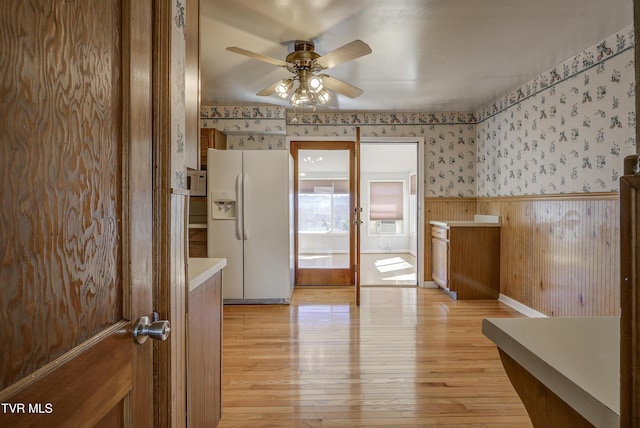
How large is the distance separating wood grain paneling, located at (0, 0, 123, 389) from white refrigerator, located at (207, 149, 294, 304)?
3359 mm

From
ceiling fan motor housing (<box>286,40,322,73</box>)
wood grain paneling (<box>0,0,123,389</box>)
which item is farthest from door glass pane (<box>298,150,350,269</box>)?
wood grain paneling (<box>0,0,123,389</box>)

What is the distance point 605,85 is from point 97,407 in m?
3.59

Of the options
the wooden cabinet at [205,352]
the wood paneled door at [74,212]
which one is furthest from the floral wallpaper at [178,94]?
the wooden cabinet at [205,352]

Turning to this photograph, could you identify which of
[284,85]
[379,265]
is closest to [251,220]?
[284,85]

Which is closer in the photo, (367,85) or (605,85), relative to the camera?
(605,85)

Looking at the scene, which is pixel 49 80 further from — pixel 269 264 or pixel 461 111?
pixel 461 111

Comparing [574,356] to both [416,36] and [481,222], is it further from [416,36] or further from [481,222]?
[481,222]

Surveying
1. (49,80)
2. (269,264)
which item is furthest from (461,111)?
(49,80)

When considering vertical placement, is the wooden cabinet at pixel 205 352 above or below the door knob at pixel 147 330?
below

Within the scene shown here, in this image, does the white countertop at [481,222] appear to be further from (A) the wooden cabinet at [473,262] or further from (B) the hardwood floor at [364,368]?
(B) the hardwood floor at [364,368]

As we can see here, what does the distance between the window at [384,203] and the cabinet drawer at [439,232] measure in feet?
12.7

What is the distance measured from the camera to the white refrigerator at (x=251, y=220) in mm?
4059

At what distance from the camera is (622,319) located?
44 cm

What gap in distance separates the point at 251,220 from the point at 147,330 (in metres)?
3.34
